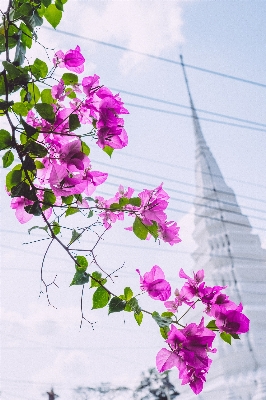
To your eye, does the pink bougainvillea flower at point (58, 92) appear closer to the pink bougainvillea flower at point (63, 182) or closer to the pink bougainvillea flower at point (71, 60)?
the pink bougainvillea flower at point (71, 60)

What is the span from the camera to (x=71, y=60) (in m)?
0.79

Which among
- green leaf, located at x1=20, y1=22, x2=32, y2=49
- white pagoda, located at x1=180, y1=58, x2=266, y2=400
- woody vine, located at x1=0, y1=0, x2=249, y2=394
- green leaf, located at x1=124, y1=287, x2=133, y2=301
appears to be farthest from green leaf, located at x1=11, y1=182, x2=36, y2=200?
white pagoda, located at x1=180, y1=58, x2=266, y2=400

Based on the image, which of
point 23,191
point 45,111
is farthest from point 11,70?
point 23,191

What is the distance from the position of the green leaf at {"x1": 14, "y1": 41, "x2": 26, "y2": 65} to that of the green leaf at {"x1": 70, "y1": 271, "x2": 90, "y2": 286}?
1.22 feet

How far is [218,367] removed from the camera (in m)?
20.4

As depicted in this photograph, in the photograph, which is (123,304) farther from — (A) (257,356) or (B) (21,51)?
(A) (257,356)

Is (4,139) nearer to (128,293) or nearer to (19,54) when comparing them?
(19,54)

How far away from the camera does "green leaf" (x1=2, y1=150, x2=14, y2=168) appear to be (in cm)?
66

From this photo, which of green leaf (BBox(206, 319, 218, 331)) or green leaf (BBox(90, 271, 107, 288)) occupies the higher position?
green leaf (BBox(90, 271, 107, 288))

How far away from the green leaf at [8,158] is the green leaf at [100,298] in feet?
0.88

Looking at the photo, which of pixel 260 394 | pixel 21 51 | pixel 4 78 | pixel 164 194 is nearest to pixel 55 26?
pixel 21 51

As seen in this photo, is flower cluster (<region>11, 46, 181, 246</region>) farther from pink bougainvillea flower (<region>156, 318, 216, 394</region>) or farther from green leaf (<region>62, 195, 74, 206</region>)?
pink bougainvillea flower (<region>156, 318, 216, 394</region>)

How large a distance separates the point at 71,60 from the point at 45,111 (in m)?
0.21

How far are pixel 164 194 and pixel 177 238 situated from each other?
11cm
